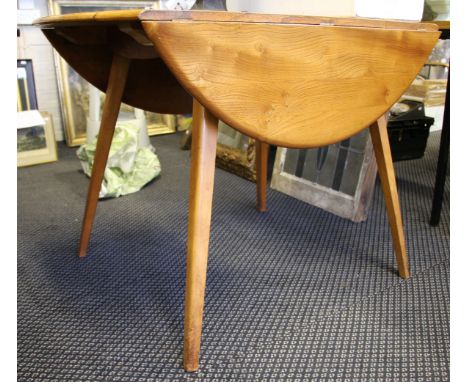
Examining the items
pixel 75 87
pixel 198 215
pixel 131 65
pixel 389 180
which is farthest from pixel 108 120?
pixel 75 87

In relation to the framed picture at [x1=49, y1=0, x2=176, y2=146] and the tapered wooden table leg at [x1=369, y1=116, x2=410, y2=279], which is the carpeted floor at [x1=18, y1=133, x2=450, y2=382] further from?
the framed picture at [x1=49, y1=0, x2=176, y2=146]

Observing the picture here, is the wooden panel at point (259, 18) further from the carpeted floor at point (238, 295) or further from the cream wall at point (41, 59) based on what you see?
the cream wall at point (41, 59)

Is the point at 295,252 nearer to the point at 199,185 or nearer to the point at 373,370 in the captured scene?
the point at 373,370

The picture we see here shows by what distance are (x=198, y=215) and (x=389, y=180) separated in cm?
61

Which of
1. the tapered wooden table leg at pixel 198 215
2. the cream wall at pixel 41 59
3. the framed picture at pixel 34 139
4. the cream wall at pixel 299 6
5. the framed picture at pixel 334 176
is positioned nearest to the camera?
the tapered wooden table leg at pixel 198 215

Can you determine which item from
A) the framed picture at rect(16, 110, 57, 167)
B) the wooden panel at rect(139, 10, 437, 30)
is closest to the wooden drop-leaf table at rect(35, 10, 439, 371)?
the wooden panel at rect(139, 10, 437, 30)

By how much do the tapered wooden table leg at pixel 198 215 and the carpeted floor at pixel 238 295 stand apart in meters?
0.08

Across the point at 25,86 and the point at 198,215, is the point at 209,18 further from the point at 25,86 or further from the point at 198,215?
the point at 25,86

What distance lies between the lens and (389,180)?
119cm

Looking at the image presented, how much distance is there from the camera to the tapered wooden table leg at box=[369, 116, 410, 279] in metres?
1.17

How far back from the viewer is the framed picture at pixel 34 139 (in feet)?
7.24

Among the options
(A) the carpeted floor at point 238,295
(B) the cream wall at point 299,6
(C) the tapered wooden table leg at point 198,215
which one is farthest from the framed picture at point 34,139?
(C) the tapered wooden table leg at point 198,215

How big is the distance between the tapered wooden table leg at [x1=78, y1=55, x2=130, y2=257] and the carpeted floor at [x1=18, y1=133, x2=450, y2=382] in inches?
7.4

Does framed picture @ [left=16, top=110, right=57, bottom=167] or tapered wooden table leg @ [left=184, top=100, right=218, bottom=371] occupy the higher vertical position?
tapered wooden table leg @ [left=184, top=100, right=218, bottom=371]
